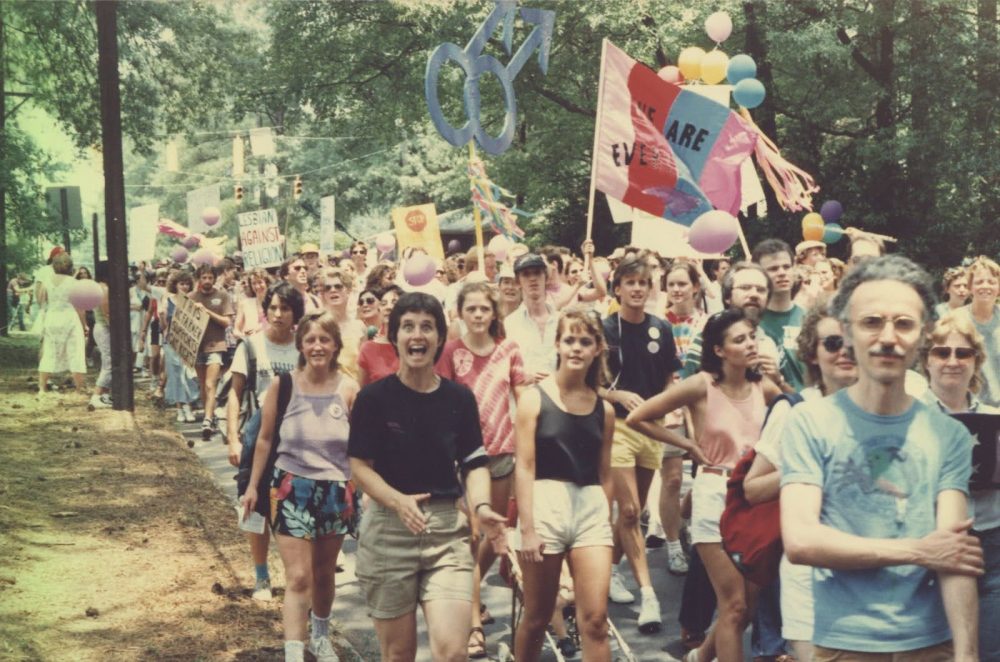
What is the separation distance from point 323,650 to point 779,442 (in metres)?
3.09

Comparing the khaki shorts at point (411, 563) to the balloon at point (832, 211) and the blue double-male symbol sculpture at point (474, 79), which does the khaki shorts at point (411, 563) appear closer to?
the blue double-male symbol sculpture at point (474, 79)

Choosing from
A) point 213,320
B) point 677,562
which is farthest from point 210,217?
point 677,562

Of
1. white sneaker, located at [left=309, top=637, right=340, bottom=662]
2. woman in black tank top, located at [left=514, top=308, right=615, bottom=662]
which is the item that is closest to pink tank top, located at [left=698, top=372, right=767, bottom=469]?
woman in black tank top, located at [left=514, top=308, right=615, bottom=662]

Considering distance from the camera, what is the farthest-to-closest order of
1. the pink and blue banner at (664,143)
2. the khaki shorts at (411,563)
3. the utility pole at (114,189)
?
the utility pole at (114,189) → the pink and blue banner at (664,143) → the khaki shorts at (411,563)

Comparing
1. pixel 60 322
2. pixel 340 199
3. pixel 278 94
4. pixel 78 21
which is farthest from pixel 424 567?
pixel 340 199

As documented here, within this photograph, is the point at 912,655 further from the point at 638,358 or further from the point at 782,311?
the point at 638,358

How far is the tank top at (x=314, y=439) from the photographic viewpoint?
225 inches

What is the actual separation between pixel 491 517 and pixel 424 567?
353 mm

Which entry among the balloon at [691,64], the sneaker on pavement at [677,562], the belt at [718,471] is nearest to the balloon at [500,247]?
the balloon at [691,64]

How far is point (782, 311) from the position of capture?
22.0 feet

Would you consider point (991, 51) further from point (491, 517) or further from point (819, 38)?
point (491, 517)

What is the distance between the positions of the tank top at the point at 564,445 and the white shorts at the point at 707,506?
482 mm

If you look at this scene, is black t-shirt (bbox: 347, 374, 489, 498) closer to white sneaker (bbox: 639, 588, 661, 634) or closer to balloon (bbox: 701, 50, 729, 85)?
white sneaker (bbox: 639, 588, 661, 634)

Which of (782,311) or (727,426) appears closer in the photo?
(727,426)
